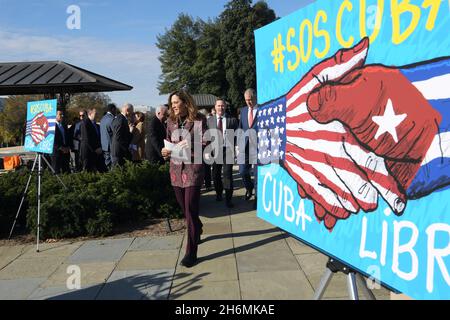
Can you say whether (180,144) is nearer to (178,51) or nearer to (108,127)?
(108,127)

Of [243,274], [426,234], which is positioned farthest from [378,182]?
[243,274]

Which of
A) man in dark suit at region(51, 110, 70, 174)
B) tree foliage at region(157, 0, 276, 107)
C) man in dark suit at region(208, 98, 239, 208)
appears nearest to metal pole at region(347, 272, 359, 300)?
man in dark suit at region(208, 98, 239, 208)

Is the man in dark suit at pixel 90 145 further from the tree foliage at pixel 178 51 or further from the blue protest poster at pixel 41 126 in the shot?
the tree foliage at pixel 178 51

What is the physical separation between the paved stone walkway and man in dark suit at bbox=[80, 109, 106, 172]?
3.98m

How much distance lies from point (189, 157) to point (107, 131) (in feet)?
15.2

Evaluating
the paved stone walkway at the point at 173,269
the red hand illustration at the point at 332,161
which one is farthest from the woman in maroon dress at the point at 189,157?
the red hand illustration at the point at 332,161

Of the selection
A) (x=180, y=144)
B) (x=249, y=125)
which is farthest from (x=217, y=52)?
(x=180, y=144)

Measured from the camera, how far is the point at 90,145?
29.5 ft

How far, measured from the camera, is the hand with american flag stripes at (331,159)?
165 centimetres

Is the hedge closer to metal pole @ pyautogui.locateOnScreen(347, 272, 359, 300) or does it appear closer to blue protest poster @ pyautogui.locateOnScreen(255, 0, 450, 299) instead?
blue protest poster @ pyautogui.locateOnScreen(255, 0, 450, 299)

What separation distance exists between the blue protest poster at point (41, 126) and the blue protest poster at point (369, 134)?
158 inches

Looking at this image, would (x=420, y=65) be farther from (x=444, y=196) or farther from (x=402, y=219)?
(x=402, y=219)

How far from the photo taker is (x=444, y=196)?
134 centimetres

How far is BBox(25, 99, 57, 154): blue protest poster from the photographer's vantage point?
17.6 ft
